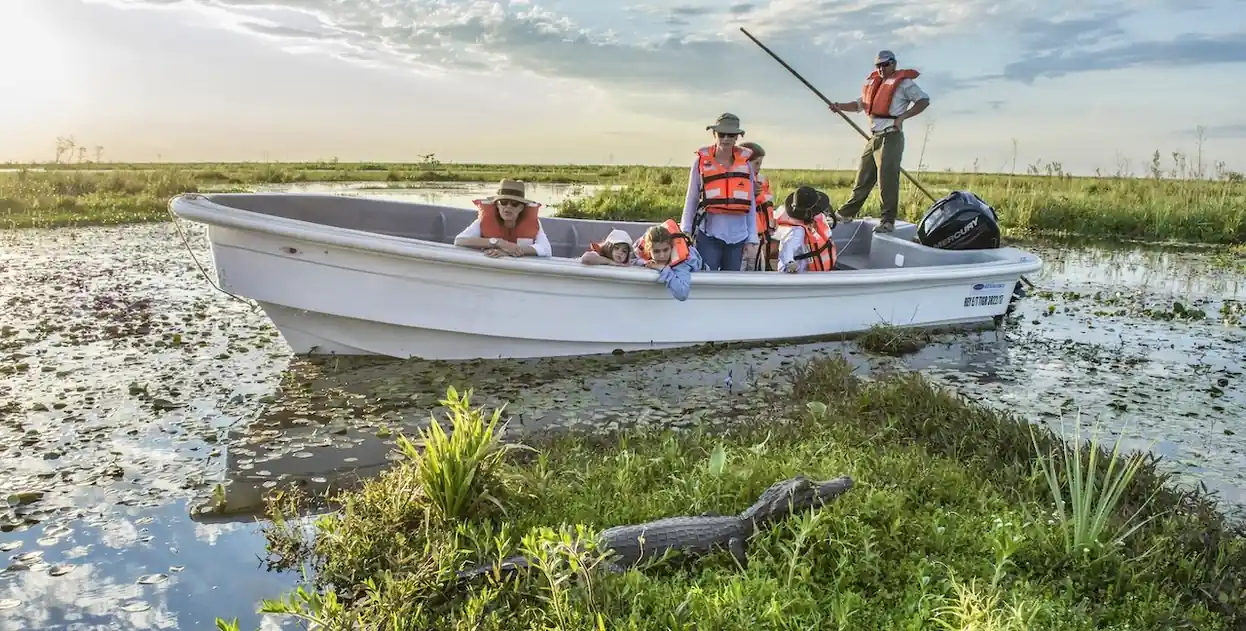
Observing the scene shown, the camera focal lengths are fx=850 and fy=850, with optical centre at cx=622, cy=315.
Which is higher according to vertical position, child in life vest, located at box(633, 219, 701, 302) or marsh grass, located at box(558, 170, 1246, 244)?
marsh grass, located at box(558, 170, 1246, 244)

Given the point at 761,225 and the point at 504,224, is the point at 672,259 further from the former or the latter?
the point at 761,225

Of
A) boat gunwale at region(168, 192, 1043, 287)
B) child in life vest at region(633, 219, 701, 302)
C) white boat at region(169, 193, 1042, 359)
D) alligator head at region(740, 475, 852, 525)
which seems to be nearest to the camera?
alligator head at region(740, 475, 852, 525)

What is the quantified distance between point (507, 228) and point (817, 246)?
2.91 metres

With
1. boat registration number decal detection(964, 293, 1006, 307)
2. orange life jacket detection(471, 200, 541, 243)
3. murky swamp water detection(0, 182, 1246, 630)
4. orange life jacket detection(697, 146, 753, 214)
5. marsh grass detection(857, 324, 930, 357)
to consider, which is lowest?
murky swamp water detection(0, 182, 1246, 630)

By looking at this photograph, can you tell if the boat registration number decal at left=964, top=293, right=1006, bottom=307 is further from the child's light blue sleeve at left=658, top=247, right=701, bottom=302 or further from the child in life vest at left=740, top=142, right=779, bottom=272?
the child's light blue sleeve at left=658, top=247, right=701, bottom=302

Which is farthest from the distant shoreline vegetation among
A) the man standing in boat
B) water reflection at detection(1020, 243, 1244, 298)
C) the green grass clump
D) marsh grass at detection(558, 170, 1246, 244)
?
the green grass clump

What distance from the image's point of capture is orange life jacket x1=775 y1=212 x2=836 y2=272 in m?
7.59

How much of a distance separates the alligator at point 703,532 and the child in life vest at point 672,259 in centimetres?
298

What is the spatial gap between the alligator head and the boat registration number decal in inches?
213

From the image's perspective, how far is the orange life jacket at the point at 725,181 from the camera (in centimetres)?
680

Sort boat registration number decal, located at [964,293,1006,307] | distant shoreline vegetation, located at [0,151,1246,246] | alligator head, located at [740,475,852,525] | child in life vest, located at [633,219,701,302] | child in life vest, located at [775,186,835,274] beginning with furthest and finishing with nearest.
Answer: distant shoreline vegetation, located at [0,151,1246,246] → boat registration number decal, located at [964,293,1006,307] → child in life vest, located at [775,186,835,274] → child in life vest, located at [633,219,701,302] → alligator head, located at [740,475,852,525]

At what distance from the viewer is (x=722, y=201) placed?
691 cm

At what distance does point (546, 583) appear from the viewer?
2.90 meters

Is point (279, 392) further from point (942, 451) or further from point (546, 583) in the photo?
point (942, 451)
